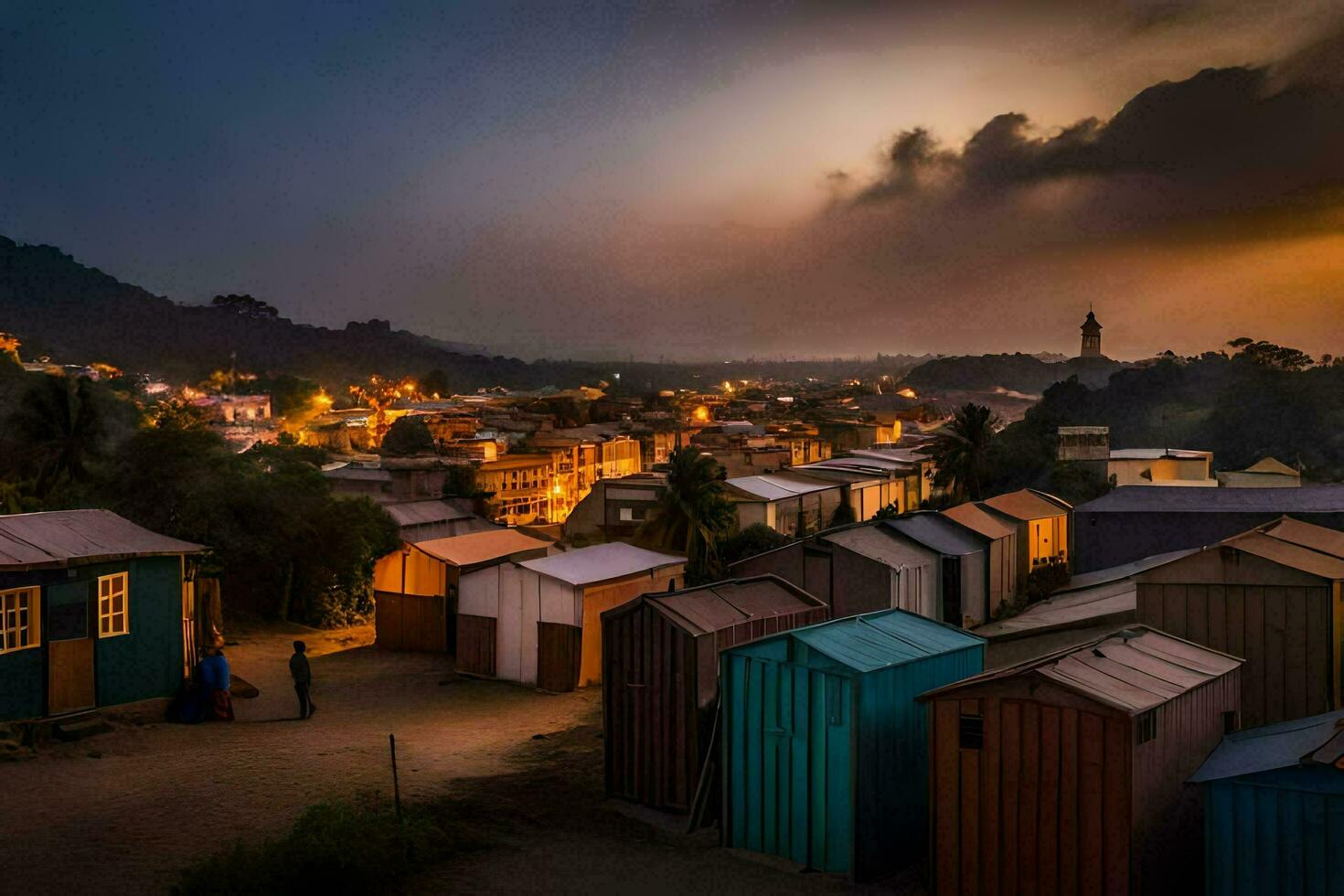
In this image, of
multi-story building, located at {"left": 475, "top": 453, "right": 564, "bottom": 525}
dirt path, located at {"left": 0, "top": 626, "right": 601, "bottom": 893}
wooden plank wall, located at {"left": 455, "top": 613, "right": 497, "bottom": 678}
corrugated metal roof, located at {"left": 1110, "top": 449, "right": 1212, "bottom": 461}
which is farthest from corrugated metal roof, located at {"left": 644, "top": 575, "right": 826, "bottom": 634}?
multi-story building, located at {"left": 475, "top": 453, "right": 564, "bottom": 525}

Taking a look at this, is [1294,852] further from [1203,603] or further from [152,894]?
[152,894]

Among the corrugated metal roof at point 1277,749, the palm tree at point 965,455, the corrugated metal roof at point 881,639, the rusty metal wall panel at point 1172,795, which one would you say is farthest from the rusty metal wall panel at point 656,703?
the palm tree at point 965,455

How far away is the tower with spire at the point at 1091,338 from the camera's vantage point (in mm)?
135125

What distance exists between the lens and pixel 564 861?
1130cm

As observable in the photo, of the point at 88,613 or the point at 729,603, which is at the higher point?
the point at 729,603

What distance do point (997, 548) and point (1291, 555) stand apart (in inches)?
513

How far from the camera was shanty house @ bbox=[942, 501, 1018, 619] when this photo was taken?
28.2 meters

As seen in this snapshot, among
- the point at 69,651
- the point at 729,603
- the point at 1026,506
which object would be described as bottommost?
the point at 69,651

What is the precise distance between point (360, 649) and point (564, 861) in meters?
17.2

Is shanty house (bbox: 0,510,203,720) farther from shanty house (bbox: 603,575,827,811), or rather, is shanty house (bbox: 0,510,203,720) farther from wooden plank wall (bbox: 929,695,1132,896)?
wooden plank wall (bbox: 929,695,1132,896)

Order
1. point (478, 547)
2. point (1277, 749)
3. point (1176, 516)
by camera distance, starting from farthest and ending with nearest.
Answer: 1. point (1176, 516)
2. point (478, 547)
3. point (1277, 749)

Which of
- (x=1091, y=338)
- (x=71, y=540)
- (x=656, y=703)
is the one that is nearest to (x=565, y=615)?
(x=656, y=703)

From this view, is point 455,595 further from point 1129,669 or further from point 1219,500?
point 1219,500

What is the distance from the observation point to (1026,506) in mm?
31922
